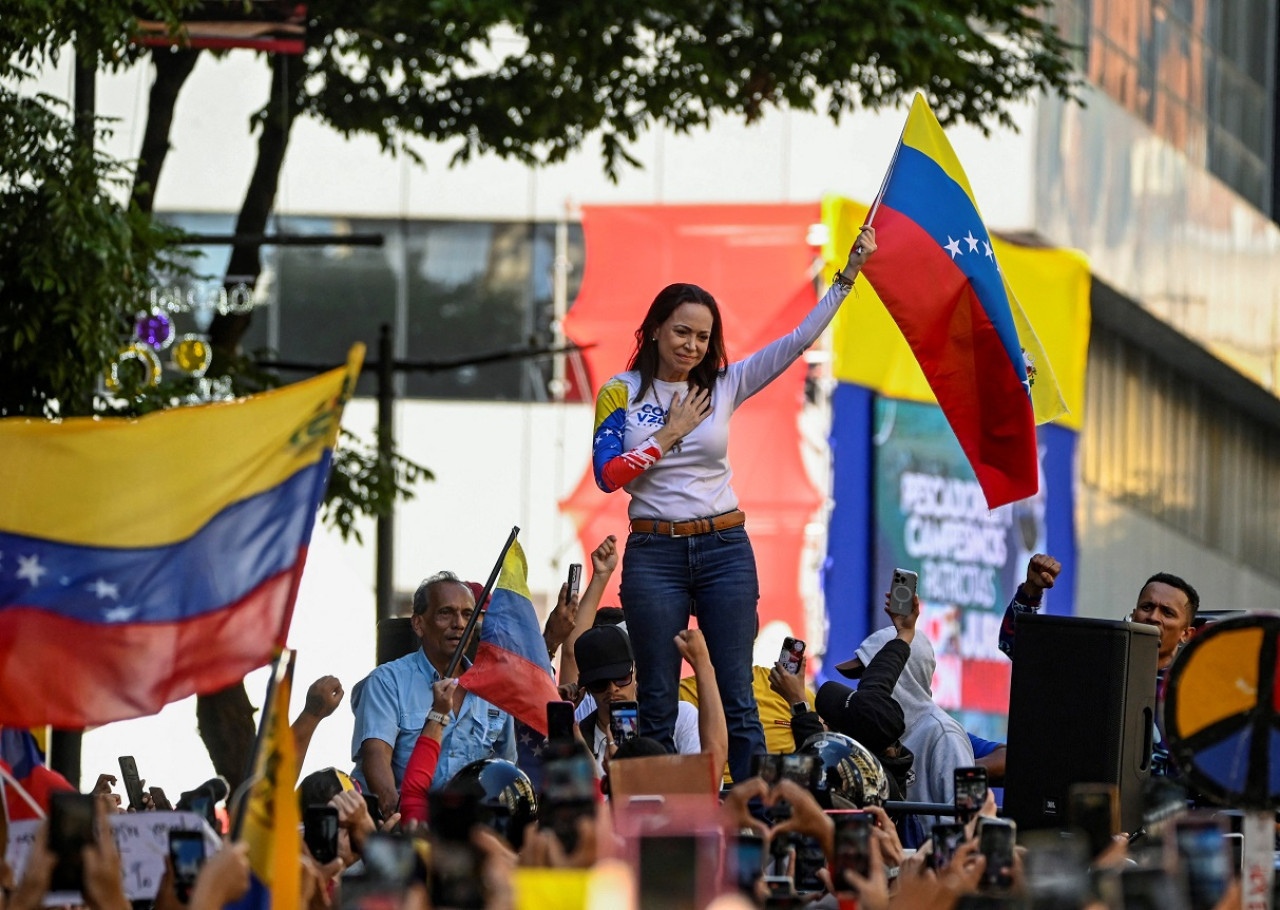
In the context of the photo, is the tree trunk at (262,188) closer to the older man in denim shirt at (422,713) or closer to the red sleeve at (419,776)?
the older man in denim shirt at (422,713)

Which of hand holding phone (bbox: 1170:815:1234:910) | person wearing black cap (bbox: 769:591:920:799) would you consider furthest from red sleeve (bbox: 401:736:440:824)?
hand holding phone (bbox: 1170:815:1234:910)

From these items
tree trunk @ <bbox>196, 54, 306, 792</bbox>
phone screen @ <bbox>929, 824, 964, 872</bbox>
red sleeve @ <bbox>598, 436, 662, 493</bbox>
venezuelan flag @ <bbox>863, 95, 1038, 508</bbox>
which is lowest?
phone screen @ <bbox>929, 824, 964, 872</bbox>

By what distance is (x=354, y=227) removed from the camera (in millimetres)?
29734

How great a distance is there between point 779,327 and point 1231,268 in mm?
12993

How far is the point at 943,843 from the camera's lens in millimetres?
6398

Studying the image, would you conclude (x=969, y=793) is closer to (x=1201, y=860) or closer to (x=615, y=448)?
(x=1201, y=860)

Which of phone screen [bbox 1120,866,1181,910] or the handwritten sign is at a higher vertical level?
phone screen [bbox 1120,866,1181,910]

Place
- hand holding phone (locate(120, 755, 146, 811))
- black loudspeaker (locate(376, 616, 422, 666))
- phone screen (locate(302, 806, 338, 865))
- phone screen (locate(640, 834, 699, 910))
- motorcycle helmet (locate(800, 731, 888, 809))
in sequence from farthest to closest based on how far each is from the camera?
black loudspeaker (locate(376, 616, 422, 666))
hand holding phone (locate(120, 755, 146, 811))
motorcycle helmet (locate(800, 731, 888, 809))
phone screen (locate(302, 806, 338, 865))
phone screen (locate(640, 834, 699, 910))

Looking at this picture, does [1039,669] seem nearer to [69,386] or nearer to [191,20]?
[69,386]

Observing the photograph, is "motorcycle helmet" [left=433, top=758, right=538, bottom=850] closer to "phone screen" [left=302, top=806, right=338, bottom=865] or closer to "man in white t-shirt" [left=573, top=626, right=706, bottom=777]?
"phone screen" [left=302, top=806, right=338, bottom=865]

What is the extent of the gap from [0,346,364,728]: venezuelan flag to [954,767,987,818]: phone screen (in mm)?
1898

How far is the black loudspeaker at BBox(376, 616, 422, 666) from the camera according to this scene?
38.5 ft

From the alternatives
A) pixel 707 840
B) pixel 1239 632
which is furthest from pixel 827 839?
pixel 707 840

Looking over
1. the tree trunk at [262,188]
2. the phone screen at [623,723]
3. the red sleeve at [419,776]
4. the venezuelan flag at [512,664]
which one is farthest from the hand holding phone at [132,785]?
the tree trunk at [262,188]
